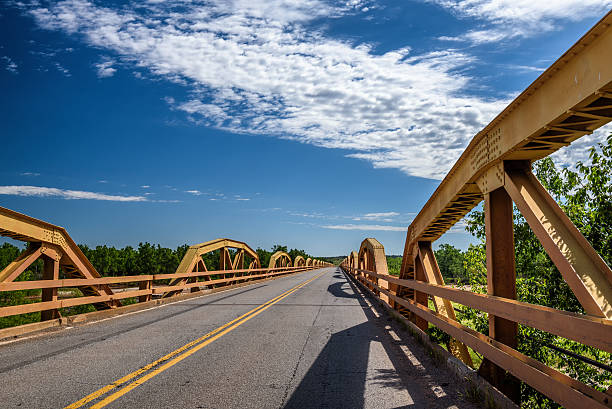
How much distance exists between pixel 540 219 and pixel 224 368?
468 centimetres

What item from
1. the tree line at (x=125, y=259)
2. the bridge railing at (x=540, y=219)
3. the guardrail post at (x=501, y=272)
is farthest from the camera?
the tree line at (x=125, y=259)

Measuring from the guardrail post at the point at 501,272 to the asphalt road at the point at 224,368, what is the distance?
0.50 metres

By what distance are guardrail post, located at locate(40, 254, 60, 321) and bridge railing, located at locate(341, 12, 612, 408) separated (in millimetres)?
8903

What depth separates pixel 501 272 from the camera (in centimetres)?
518

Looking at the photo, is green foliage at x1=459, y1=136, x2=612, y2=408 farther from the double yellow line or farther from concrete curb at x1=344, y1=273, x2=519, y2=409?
the double yellow line

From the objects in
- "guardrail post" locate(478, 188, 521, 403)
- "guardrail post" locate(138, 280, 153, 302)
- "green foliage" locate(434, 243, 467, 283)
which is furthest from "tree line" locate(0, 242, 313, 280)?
"guardrail post" locate(478, 188, 521, 403)

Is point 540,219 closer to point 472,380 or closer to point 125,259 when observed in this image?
point 472,380

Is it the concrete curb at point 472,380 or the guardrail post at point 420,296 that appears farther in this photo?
the guardrail post at point 420,296

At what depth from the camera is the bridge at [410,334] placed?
11.9 feet

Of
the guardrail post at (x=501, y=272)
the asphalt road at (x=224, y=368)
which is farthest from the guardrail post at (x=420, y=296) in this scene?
the guardrail post at (x=501, y=272)

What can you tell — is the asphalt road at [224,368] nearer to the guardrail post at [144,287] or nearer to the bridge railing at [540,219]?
the bridge railing at [540,219]

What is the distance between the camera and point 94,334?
9.22 m

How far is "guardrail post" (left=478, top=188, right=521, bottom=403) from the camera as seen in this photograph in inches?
191

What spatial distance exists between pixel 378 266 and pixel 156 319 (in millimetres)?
8455
